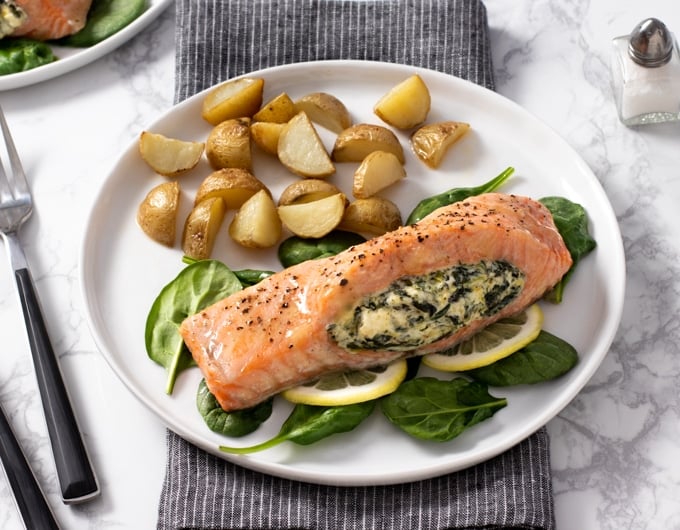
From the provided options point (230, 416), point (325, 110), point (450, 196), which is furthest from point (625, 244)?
point (230, 416)

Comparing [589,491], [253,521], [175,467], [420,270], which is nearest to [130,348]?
[175,467]

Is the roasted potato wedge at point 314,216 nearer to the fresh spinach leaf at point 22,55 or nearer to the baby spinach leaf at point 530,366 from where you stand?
the baby spinach leaf at point 530,366

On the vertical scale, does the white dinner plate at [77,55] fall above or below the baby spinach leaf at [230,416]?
above

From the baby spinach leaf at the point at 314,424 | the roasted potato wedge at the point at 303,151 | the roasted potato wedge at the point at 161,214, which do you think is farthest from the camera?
the roasted potato wedge at the point at 303,151

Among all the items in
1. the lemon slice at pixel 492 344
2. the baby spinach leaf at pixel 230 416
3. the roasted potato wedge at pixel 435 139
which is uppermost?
the roasted potato wedge at pixel 435 139

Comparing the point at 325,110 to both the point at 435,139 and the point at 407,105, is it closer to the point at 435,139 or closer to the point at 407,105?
the point at 407,105

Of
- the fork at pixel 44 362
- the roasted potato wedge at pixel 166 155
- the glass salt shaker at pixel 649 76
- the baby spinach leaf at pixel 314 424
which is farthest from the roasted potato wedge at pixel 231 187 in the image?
the glass salt shaker at pixel 649 76

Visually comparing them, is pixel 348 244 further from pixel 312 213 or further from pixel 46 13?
pixel 46 13
